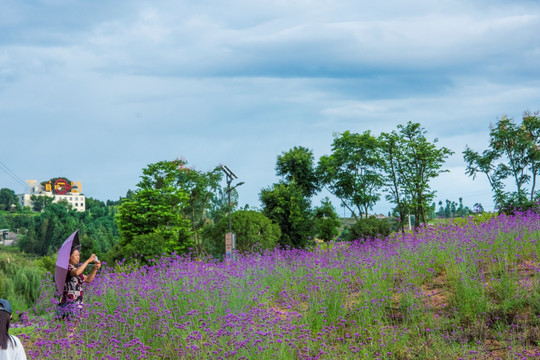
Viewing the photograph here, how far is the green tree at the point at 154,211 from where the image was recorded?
30.9 meters

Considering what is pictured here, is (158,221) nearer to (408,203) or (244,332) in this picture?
(408,203)

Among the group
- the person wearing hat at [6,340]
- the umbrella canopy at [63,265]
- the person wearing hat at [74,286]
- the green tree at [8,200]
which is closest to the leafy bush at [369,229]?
the person wearing hat at [74,286]

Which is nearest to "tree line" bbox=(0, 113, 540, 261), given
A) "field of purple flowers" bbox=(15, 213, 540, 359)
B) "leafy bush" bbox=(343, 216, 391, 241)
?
"leafy bush" bbox=(343, 216, 391, 241)

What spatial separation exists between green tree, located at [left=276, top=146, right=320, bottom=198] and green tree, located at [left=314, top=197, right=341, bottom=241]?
151 cm

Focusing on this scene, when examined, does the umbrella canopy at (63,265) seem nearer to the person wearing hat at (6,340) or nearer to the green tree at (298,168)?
the person wearing hat at (6,340)

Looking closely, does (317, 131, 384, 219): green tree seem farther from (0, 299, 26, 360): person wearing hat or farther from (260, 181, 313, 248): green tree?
(0, 299, 26, 360): person wearing hat

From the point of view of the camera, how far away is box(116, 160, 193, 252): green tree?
30922mm

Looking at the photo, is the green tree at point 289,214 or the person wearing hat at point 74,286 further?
the green tree at point 289,214

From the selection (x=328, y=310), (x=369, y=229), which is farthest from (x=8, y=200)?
(x=328, y=310)

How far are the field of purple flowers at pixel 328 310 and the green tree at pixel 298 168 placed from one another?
25.8m

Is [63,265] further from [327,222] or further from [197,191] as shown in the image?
[197,191]

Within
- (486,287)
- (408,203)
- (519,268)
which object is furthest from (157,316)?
(408,203)

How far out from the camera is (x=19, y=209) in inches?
6565

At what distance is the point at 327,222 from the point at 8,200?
164m
